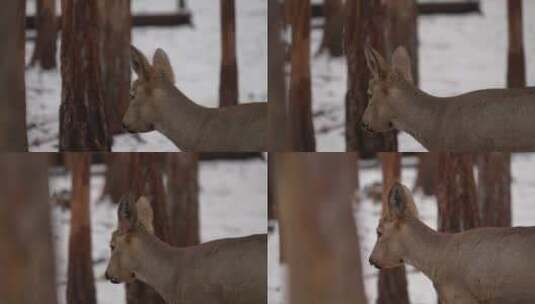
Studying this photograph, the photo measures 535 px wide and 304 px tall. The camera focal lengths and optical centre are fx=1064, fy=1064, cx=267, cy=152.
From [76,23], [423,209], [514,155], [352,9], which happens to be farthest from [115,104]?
[514,155]

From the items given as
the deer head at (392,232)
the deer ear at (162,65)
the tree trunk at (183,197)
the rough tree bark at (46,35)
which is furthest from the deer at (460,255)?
the rough tree bark at (46,35)

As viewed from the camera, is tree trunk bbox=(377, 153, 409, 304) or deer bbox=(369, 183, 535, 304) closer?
deer bbox=(369, 183, 535, 304)

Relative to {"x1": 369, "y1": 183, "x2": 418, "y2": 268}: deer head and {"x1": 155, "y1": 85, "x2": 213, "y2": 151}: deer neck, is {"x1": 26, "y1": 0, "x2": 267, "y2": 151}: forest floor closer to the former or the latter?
{"x1": 155, "y1": 85, "x2": 213, "y2": 151}: deer neck

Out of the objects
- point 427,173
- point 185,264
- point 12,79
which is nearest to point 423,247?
point 427,173

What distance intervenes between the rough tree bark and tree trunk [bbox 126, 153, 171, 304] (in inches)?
16.4

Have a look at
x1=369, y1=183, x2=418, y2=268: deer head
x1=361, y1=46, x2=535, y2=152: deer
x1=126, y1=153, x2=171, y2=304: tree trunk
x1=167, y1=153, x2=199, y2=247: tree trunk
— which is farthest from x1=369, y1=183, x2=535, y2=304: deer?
x1=126, y1=153, x2=171, y2=304: tree trunk

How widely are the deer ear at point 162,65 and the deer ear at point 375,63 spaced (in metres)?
0.62

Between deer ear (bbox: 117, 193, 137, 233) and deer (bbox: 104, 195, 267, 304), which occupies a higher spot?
deer ear (bbox: 117, 193, 137, 233)

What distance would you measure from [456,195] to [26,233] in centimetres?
140

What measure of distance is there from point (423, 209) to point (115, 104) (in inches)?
41.1

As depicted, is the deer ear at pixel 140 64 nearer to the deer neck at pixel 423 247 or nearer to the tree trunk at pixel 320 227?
the tree trunk at pixel 320 227

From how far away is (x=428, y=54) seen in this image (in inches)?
133

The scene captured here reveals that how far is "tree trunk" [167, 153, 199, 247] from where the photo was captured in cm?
341

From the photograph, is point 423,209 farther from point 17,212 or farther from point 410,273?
point 17,212
